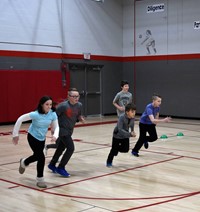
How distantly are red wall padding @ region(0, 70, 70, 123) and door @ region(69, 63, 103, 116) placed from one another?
112 cm

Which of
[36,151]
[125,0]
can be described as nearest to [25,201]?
[36,151]

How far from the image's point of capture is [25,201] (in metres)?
5.21

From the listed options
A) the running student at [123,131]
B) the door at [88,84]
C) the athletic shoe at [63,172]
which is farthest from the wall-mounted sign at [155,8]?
the athletic shoe at [63,172]

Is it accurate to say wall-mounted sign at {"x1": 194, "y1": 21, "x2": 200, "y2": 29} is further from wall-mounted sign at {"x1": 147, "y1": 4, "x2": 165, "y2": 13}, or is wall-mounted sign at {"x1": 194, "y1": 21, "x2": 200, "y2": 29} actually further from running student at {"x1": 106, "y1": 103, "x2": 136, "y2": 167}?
running student at {"x1": 106, "y1": 103, "x2": 136, "y2": 167}

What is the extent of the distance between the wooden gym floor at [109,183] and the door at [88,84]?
307 inches

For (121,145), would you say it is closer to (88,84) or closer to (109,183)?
(109,183)

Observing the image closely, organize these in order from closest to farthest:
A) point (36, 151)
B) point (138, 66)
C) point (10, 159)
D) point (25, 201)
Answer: point (25, 201), point (36, 151), point (10, 159), point (138, 66)

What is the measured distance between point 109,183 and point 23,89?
9.79 metres

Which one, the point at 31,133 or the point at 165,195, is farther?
the point at 31,133

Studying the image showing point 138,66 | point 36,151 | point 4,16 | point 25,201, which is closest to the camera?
point 25,201

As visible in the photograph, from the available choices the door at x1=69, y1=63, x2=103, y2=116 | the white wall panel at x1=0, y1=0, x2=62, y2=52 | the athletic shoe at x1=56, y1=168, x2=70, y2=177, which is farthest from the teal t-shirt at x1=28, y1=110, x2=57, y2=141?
the door at x1=69, y1=63, x2=103, y2=116

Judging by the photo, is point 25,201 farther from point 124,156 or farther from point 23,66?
point 23,66

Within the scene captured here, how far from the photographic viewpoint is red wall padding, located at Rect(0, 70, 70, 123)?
1473 centimetres

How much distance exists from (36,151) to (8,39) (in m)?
9.78
